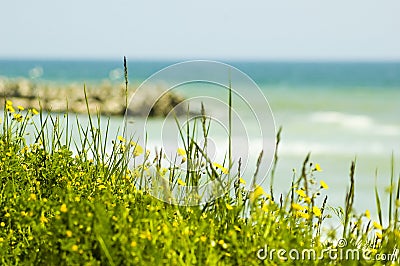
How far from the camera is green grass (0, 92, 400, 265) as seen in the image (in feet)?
8.50

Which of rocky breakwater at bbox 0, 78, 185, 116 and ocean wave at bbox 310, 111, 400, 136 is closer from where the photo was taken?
ocean wave at bbox 310, 111, 400, 136

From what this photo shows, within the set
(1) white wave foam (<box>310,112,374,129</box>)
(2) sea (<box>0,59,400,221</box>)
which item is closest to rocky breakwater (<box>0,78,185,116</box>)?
(2) sea (<box>0,59,400,221</box>)

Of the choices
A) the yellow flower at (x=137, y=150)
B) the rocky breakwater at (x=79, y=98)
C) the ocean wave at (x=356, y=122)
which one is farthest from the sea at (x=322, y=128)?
the rocky breakwater at (x=79, y=98)

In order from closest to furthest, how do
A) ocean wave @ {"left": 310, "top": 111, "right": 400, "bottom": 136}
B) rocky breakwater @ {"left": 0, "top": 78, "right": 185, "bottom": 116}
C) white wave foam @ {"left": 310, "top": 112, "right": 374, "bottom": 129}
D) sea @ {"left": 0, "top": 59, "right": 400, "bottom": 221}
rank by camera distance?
sea @ {"left": 0, "top": 59, "right": 400, "bottom": 221}, ocean wave @ {"left": 310, "top": 111, "right": 400, "bottom": 136}, rocky breakwater @ {"left": 0, "top": 78, "right": 185, "bottom": 116}, white wave foam @ {"left": 310, "top": 112, "right": 374, "bottom": 129}

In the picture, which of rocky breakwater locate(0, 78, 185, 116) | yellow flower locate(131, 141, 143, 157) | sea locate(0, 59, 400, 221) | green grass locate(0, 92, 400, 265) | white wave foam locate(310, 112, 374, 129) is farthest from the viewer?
white wave foam locate(310, 112, 374, 129)

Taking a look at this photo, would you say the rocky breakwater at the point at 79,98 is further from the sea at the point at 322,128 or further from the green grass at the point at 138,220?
the green grass at the point at 138,220

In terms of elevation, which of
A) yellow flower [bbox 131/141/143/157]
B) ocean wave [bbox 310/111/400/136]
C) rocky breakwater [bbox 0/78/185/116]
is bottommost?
ocean wave [bbox 310/111/400/136]

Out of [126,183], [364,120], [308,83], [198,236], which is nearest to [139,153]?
[126,183]

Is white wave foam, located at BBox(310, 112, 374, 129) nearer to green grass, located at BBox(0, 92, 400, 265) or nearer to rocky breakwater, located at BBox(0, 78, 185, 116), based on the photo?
rocky breakwater, located at BBox(0, 78, 185, 116)

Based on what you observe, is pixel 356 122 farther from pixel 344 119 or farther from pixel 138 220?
pixel 138 220

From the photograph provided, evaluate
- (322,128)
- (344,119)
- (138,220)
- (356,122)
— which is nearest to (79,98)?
(322,128)

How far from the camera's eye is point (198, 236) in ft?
9.23

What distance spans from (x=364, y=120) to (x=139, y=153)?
20927mm

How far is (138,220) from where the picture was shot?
106 inches
